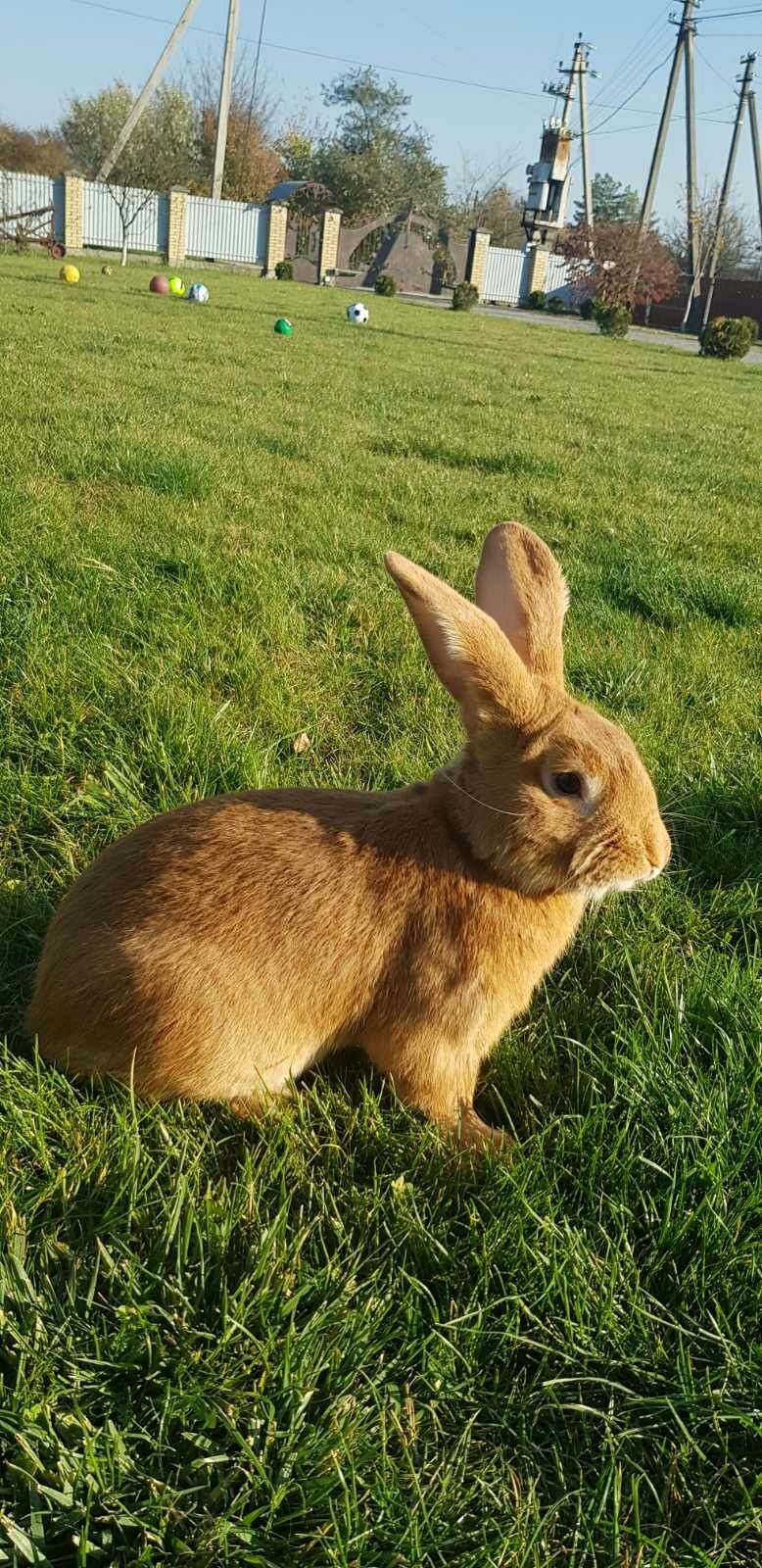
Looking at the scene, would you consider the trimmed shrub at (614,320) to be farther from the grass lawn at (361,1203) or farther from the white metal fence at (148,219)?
the grass lawn at (361,1203)

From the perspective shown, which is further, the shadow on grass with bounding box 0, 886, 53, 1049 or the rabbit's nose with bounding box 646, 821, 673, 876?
the shadow on grass with bounding box 0, 886, 53, 1049

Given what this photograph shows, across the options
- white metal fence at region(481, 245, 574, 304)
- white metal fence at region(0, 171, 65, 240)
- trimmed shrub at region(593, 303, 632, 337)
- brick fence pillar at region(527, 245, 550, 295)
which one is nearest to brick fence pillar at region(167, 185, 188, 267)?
white metal fence at region(0, 171, 65, 240)

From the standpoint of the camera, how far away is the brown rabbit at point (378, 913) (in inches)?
68.6

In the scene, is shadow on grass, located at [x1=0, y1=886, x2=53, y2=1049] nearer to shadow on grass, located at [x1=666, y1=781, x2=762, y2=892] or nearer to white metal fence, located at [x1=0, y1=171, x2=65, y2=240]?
shadow on grass, located at [x1=666, y1=781, x2=762, y2=892]

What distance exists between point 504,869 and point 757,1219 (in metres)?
0.71

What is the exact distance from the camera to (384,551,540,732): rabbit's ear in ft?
5.61

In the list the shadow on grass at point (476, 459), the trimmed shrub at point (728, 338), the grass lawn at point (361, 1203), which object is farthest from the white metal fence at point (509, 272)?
the grass lawn at point (361, 1203)

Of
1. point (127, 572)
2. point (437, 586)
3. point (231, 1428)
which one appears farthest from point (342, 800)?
point (127, 572)

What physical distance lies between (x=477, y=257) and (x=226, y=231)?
12.1 meters

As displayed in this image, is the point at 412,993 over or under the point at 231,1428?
over

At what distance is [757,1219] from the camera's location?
64.1 inches

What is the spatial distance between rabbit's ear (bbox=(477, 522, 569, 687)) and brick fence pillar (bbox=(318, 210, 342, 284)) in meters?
40.0

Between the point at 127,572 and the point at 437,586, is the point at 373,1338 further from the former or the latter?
the point at 127,572

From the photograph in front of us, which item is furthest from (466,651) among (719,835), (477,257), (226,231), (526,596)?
(477,257)
